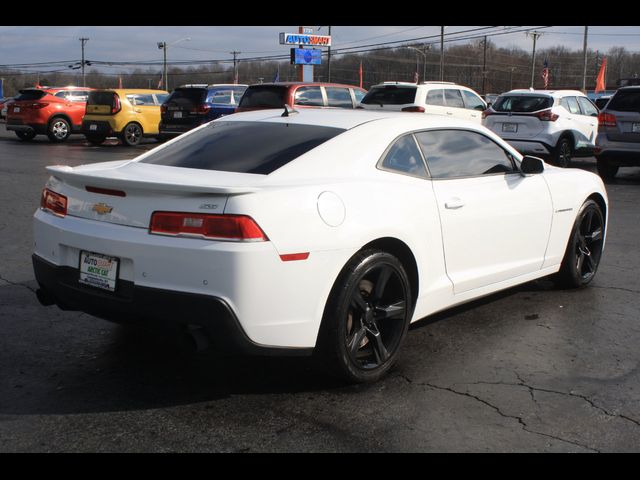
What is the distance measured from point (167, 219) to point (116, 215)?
363mm

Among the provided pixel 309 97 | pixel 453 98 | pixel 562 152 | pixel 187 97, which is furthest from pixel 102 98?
pixel 562 152

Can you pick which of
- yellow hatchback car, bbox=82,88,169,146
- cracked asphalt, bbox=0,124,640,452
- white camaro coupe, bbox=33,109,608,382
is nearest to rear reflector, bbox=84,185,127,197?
white camaro coupe, bbox=33,109,608,382

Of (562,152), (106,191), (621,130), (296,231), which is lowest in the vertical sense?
(562,152)

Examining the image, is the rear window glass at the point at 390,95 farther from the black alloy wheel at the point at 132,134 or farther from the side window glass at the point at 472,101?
the black alloy wheel at the point at 132,134

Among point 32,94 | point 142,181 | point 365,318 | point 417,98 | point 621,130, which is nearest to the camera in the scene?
point 142,181

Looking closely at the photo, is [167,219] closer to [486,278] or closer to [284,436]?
[284,436]

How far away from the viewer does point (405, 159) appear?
15.2 feet

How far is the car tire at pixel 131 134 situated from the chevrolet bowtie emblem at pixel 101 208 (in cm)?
1953

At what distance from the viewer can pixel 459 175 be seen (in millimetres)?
4988

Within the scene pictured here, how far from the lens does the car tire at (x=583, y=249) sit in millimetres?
6160

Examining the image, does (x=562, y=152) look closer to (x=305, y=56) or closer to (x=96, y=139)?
(x=96, y=139)

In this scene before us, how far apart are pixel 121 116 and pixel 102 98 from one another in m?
0.84

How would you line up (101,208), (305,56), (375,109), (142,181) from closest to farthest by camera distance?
1. (142,181)
2. (101,208)
3. (375,109)
4. (305,56)

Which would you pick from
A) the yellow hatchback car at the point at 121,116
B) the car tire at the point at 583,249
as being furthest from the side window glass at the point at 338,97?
the car tire at the point at 583,249
